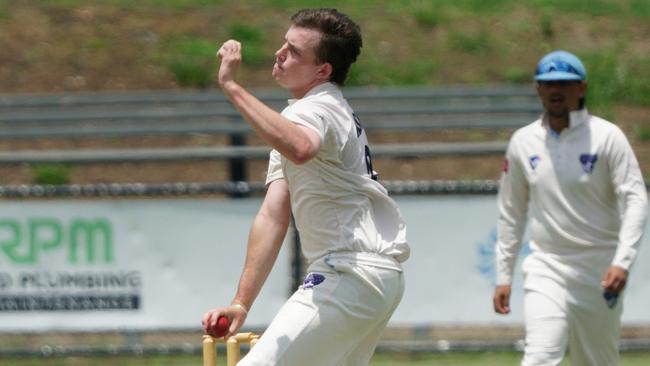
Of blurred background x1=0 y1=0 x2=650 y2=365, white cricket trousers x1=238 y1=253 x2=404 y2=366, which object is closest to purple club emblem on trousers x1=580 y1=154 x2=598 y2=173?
white cricket trousers x1=238 y1=253 x2=404 y2=366

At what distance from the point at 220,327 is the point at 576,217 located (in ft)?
8.92

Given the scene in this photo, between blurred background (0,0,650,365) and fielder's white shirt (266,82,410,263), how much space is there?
518 centimetres

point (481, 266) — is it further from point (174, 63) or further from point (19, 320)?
point (174, 63)

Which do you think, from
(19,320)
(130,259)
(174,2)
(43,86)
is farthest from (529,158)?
(174,2)

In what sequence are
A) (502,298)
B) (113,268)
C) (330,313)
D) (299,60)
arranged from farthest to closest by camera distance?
(113,268) < (502,298) < (299,60) < (330,313)

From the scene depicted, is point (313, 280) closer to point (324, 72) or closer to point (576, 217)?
point (324, 72)

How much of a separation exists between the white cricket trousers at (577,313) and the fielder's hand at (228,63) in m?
2.77

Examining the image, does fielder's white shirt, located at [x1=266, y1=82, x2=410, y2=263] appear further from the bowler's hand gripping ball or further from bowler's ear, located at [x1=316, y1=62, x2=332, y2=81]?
the bowler's hand gripping ball

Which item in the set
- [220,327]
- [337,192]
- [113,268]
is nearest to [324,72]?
[337,192]

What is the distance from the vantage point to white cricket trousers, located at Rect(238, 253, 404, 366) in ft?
16.2

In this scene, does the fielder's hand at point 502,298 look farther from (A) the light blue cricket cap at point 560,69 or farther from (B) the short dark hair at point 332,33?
(B) the short dark hair at point 332,33

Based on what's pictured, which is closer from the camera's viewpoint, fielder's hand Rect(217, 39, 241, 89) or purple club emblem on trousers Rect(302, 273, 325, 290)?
fielder's hand Rect(217, 39, 241, 89)

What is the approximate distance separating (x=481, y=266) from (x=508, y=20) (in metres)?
10.7

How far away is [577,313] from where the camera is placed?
7090 millimetres
